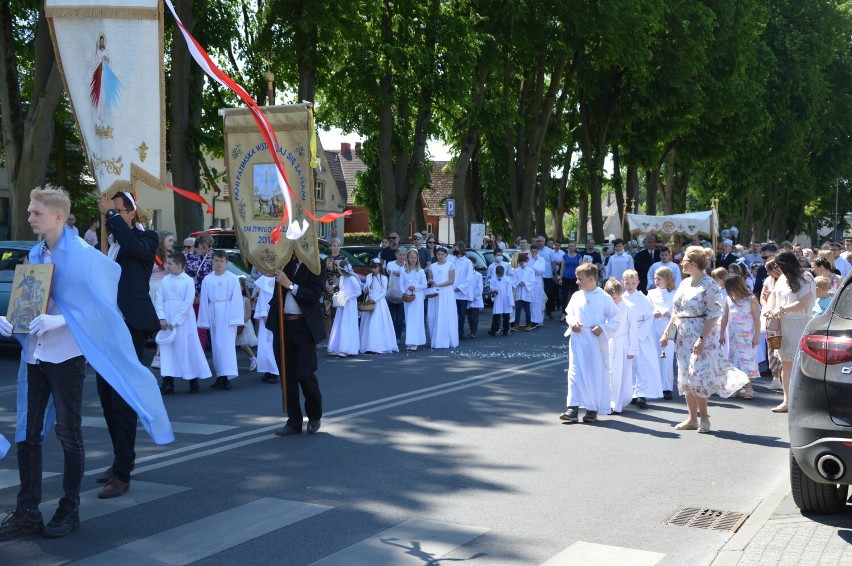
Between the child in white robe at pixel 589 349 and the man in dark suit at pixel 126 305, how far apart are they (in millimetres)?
4467

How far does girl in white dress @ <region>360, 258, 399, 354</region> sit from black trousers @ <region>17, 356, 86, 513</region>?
37.0 ft

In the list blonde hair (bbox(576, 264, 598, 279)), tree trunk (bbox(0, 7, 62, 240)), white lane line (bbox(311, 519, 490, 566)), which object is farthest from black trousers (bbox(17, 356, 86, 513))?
tree trunk (bbox(0, 7, 62, 240))

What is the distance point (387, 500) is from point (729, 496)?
7.93ft

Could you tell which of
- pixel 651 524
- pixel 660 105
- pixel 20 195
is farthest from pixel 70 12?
pixel 660 105

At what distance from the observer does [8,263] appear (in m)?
15.3

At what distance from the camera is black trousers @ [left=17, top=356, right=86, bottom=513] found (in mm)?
6027

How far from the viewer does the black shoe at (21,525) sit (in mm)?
5949

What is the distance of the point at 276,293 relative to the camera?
9375 millimetres

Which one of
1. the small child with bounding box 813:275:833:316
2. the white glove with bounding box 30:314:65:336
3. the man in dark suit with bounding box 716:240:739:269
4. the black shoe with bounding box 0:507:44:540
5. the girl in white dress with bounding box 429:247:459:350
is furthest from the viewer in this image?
the man in dark suit with bounding box 716:240:739:269

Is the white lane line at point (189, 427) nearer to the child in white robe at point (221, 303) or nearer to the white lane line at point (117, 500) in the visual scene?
the white lane line at point (117, 500)

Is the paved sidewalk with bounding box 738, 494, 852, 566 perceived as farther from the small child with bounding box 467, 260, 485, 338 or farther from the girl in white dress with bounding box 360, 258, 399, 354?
the small child with bounding box 467, 260, 485, 338

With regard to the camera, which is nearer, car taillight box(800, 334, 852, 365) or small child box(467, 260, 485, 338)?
car taillight box(800, 334, 852, 365)

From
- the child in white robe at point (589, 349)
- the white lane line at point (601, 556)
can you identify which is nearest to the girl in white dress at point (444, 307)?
the child in white robe at point (589, 349)

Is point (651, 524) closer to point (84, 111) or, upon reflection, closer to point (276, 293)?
point (276, 293)
